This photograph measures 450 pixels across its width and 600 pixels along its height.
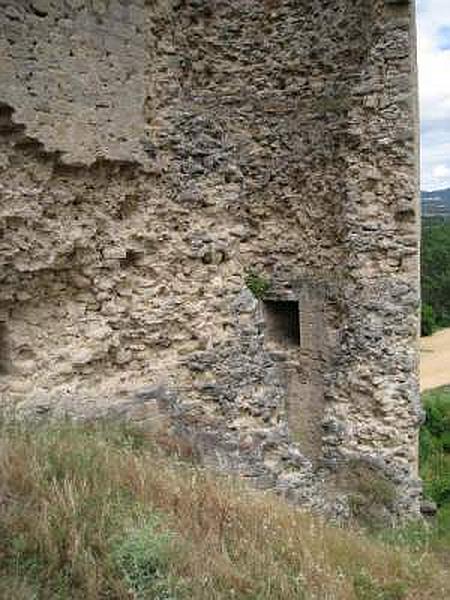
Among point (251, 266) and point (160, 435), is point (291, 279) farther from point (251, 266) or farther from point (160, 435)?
point (160, 435)

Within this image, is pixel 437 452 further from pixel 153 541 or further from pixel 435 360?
pixel 435 360

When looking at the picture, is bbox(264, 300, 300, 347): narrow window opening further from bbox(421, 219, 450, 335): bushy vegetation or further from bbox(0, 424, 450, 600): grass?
bbox(421, 219, 450, 335): bushy vegetation

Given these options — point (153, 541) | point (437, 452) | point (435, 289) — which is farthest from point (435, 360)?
point (153, 541)

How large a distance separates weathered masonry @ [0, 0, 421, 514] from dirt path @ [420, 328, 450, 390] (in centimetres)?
1426

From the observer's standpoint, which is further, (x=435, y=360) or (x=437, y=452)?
(x=435, y=360)

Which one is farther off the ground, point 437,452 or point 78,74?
point 78,74

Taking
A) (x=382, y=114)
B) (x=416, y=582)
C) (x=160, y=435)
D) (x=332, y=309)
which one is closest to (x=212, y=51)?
(x=382, y=114)

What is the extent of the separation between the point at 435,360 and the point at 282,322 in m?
19.7

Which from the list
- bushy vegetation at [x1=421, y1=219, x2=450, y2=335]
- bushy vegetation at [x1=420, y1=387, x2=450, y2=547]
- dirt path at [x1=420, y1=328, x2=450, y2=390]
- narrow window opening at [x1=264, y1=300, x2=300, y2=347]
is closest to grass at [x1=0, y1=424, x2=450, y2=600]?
narrow window opening at [x1=264, y1=300, x2=300, y2=347]

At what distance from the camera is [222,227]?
21.7ft

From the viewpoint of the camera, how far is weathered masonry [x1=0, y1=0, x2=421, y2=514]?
5.35 m

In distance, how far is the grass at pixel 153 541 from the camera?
10.4 ft

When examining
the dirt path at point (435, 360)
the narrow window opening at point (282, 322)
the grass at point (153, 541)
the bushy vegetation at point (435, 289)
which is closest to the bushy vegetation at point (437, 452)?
the narrow window opening at point (282, 322)

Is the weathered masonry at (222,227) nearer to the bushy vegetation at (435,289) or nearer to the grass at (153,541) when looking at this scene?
the grass at (153,541)
